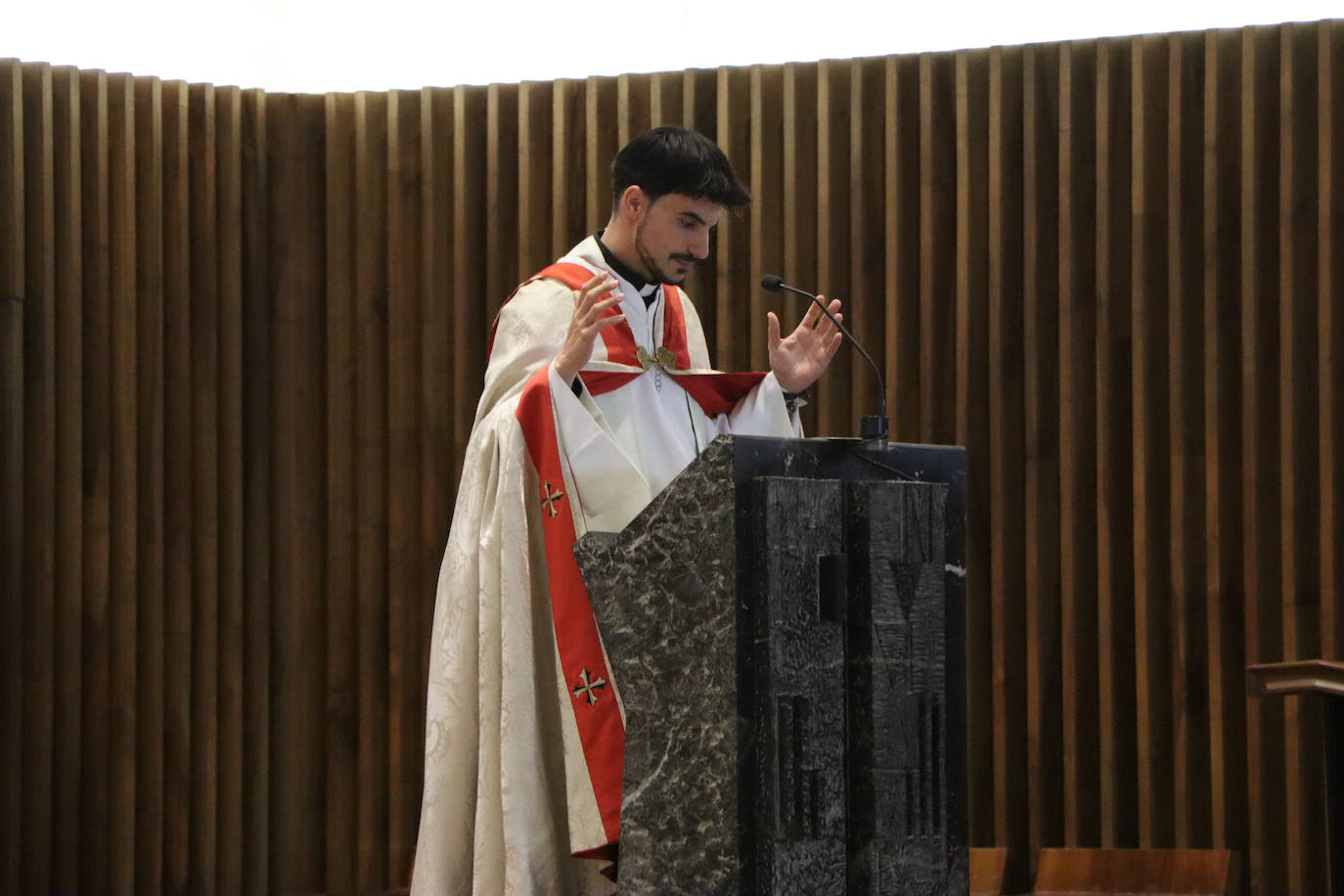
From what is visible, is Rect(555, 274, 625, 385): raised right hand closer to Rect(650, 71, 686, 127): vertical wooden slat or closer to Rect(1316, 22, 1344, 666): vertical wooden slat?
Rect(650, 71, 686, 127): vertical wooden slat

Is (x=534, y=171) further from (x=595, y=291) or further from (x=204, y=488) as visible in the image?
(x=595, y=291)

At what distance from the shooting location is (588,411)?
3.53 m

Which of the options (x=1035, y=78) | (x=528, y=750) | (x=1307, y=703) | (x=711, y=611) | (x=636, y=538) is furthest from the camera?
(x=1035, y=78)

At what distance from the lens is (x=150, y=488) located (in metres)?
5.28

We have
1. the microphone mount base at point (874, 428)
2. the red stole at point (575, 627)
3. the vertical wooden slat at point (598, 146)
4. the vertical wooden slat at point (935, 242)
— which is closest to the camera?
the microphone mount base at point (874, 428)

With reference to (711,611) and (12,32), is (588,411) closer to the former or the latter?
(711,611)

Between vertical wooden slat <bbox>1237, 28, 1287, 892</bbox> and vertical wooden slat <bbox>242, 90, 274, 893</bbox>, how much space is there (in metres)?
3.05

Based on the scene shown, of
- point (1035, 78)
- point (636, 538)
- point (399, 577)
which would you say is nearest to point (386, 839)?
point (399, 577)

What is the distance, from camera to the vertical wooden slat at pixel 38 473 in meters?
5.14

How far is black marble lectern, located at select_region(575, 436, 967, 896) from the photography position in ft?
8.96

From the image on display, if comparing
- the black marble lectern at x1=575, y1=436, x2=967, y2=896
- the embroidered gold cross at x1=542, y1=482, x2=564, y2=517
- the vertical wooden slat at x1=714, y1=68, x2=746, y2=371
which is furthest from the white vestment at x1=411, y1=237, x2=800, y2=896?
the vertical wooden slat at x1=714, y1=68, x2=746, y2=371

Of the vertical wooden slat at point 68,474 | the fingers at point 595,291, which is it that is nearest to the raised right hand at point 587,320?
the fingers at point 595,291

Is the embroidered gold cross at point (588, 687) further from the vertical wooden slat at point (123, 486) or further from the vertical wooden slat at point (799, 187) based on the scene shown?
the vertical wooden slat at point (123, 486)

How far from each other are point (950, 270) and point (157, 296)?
2.54m
